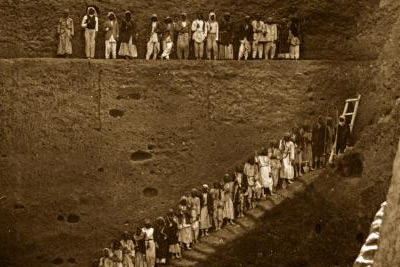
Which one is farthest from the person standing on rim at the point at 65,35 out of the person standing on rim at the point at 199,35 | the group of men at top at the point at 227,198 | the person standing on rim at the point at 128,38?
the group of men at top at the point at 227,198

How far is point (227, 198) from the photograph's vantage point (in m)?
13.6

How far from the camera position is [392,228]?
227 inches

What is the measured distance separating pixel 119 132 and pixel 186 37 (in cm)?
256

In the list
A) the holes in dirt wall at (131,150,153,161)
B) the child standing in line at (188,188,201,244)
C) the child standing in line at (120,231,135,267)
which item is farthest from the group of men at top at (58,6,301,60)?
the child standing in line at (120,231,135,267)

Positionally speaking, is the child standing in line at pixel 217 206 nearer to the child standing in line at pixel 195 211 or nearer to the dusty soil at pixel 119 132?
the child standing in line at pixel 195 211

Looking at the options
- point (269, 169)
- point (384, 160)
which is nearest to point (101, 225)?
point (269, 169)

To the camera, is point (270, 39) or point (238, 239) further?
point (270, 39)

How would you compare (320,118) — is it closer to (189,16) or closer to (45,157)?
Answer: (189,16)

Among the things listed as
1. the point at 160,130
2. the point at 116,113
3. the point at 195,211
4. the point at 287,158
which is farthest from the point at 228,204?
the point at 116,113

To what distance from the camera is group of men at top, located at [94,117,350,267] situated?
44.1ft

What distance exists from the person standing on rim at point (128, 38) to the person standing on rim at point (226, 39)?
1902 mm

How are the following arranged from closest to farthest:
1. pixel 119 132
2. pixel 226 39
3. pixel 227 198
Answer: pixel 227 198
pixel 119 132
pixel 226 39

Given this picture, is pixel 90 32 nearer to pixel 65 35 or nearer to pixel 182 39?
pixel 65 35

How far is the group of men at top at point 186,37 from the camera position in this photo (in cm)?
1489
